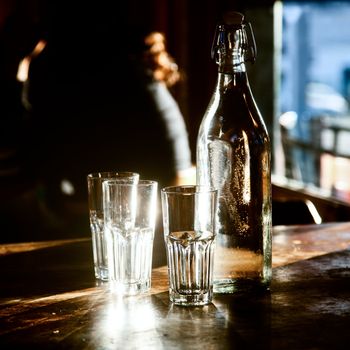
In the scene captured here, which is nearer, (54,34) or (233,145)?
(233,145)

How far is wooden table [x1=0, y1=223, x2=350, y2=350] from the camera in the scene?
74 cm

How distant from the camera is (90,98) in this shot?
237 centimetres

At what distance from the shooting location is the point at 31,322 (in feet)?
2.67

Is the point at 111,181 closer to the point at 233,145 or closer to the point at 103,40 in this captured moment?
the point at 233,145

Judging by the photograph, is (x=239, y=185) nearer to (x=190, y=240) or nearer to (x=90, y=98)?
(x=190, y=240)

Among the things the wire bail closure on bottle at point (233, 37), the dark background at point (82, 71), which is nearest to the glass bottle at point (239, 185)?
the wire bail closure on bottle at point (233, 37)

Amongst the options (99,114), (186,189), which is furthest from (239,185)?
(99,114)

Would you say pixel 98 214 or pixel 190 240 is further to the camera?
pixel 98 214

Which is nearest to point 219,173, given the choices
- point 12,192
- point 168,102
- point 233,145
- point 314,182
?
point 233,145

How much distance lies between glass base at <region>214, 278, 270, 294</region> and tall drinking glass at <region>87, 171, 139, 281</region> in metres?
0.18

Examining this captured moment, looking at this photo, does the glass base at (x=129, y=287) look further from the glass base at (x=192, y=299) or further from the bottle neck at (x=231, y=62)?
the bottle neck at (x=231, y=62)

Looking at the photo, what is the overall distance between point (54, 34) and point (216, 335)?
1868mm

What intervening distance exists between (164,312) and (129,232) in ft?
0.52

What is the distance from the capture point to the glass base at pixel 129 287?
0.94m
